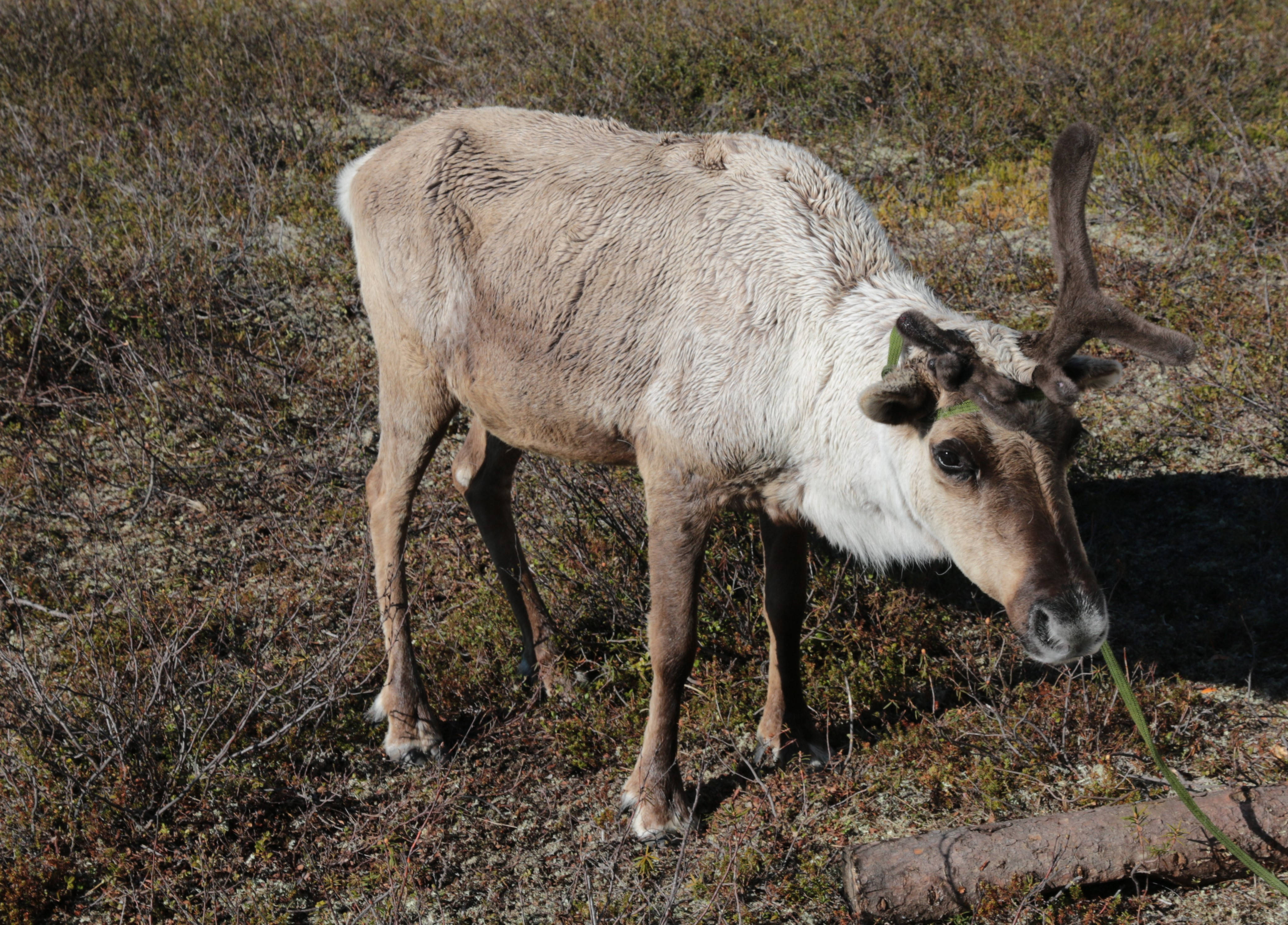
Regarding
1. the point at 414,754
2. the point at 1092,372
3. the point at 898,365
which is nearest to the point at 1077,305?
the point at 1092,372

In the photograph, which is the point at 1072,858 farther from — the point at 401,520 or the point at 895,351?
the point at 401,520

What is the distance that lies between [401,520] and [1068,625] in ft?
9.30

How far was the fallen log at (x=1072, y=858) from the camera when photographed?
10.4 ft

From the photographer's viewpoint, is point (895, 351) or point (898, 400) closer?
point (898, 400)

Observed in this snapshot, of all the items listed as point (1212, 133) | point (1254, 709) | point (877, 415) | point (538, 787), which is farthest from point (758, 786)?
point (1212, 133)

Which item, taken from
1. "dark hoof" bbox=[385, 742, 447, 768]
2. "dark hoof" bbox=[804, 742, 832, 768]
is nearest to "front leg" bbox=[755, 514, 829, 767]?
"dark hoof" bbox=[804, 742, 832, 768]

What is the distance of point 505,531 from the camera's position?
4809mm

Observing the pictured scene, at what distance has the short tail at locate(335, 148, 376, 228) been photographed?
4.71 meters

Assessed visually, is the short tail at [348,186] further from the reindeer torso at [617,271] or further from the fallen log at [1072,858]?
the fallen log at [1072,858]

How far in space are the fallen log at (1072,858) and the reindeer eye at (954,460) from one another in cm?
122

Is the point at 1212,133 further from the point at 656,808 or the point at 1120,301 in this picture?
the point at 656,808

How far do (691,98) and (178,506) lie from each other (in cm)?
554

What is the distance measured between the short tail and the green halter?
268cm

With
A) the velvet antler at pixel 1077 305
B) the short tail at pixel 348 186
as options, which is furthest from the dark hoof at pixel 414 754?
the velvet antler at pixel 1077 305
